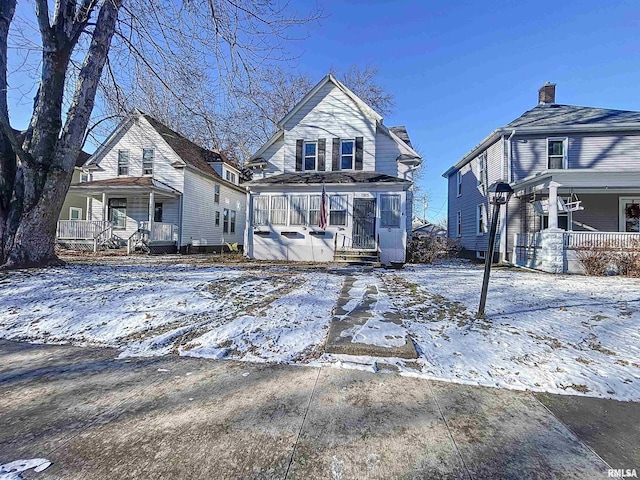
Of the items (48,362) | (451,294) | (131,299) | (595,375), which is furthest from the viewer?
(451,294)

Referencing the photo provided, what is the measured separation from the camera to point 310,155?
14.6m

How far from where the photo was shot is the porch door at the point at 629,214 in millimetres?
13320

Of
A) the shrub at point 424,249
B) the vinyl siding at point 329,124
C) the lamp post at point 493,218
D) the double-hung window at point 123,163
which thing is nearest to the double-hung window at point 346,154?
the vinyl siding at point 329,124

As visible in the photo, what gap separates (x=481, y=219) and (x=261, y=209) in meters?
11.2

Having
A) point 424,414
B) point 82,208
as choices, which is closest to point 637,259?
point 424,414

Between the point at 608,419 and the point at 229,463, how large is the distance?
268 centimetres

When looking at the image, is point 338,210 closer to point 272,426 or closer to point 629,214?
point 272,426

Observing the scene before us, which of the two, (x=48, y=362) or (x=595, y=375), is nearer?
(x=595, y=375)

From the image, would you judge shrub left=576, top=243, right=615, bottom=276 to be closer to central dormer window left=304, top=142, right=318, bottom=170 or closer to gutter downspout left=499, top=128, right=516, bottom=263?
gutter downspout left=499, top=128, right=516, bottom=263

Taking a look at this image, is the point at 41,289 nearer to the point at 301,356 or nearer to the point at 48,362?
the point at 48,362

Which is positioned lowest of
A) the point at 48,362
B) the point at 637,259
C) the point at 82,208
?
the point at 48,362

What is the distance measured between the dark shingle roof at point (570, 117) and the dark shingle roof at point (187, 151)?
1668 cm

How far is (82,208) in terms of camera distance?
76.4ft

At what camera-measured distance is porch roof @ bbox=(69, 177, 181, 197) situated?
1577 cm
